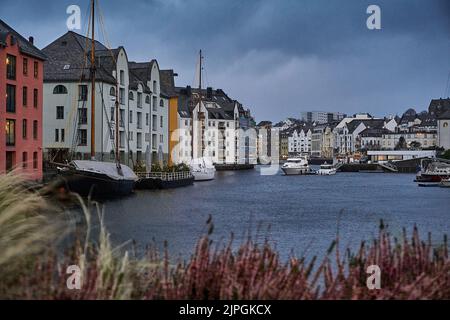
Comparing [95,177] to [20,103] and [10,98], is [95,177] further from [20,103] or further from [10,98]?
[10,98]

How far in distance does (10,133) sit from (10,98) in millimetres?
2076

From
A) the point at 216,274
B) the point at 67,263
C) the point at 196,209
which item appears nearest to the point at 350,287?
the point at 216,274

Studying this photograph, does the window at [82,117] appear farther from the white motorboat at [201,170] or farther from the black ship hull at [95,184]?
the white motorboat at [201,170]

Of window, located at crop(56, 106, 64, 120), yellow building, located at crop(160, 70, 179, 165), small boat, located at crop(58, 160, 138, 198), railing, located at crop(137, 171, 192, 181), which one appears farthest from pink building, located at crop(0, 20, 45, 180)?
yellow building, located at crop(160, 70, 179, 165)

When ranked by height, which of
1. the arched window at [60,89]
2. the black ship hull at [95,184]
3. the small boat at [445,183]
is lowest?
the small boat at [445,183]

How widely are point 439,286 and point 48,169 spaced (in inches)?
1239

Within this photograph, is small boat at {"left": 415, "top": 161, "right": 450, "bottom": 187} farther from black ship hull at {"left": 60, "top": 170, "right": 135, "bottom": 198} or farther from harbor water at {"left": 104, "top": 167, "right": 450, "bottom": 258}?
black ship hull at {"left": 60, "top": 170, "right": 135, "bottom": 198}

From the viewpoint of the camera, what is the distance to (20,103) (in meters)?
29.3

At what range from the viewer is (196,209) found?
28.0 metres

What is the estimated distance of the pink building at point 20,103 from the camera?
26594 mm

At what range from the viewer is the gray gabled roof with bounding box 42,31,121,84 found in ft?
141

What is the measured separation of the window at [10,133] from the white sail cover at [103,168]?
6.07 meters

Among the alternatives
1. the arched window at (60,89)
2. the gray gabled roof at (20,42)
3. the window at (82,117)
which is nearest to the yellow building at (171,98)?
the window at (82,117)

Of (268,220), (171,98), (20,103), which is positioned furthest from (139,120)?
(268,220)
